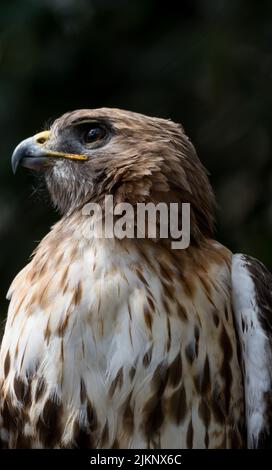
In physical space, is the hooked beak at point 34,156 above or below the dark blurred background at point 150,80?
below

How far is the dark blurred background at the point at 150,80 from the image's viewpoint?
6.77 m

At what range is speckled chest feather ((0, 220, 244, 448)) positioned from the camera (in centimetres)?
414

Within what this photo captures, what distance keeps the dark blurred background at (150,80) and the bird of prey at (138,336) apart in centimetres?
225

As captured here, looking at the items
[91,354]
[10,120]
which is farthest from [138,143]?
[10,120]

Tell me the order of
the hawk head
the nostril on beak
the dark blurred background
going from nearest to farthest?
the hawk head
the nostril on beak
the dark blurred background

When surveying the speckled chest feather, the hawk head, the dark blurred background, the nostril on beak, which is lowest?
the speckled chest feather

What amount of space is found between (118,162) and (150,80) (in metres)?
2.51

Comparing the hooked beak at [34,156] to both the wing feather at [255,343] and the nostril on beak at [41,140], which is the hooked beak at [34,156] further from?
the wing feather at [255,343]

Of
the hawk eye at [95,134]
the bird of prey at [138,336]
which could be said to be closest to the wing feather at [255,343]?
the bird of prey at [138,336]

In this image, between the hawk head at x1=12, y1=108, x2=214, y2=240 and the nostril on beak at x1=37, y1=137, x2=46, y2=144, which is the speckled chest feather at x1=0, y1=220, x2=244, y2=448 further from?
the nostril on beak at x1=37, y1=137, x2=46, y2=144

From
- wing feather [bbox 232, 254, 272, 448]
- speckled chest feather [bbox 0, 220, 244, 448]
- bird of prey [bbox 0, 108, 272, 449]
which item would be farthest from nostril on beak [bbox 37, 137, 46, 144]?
wing feather [bbox 232, 254, 272, 448]

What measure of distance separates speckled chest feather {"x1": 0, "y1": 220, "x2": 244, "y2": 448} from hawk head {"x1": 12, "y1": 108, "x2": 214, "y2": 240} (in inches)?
10.0

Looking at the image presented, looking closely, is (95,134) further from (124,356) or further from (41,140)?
(124,356)
